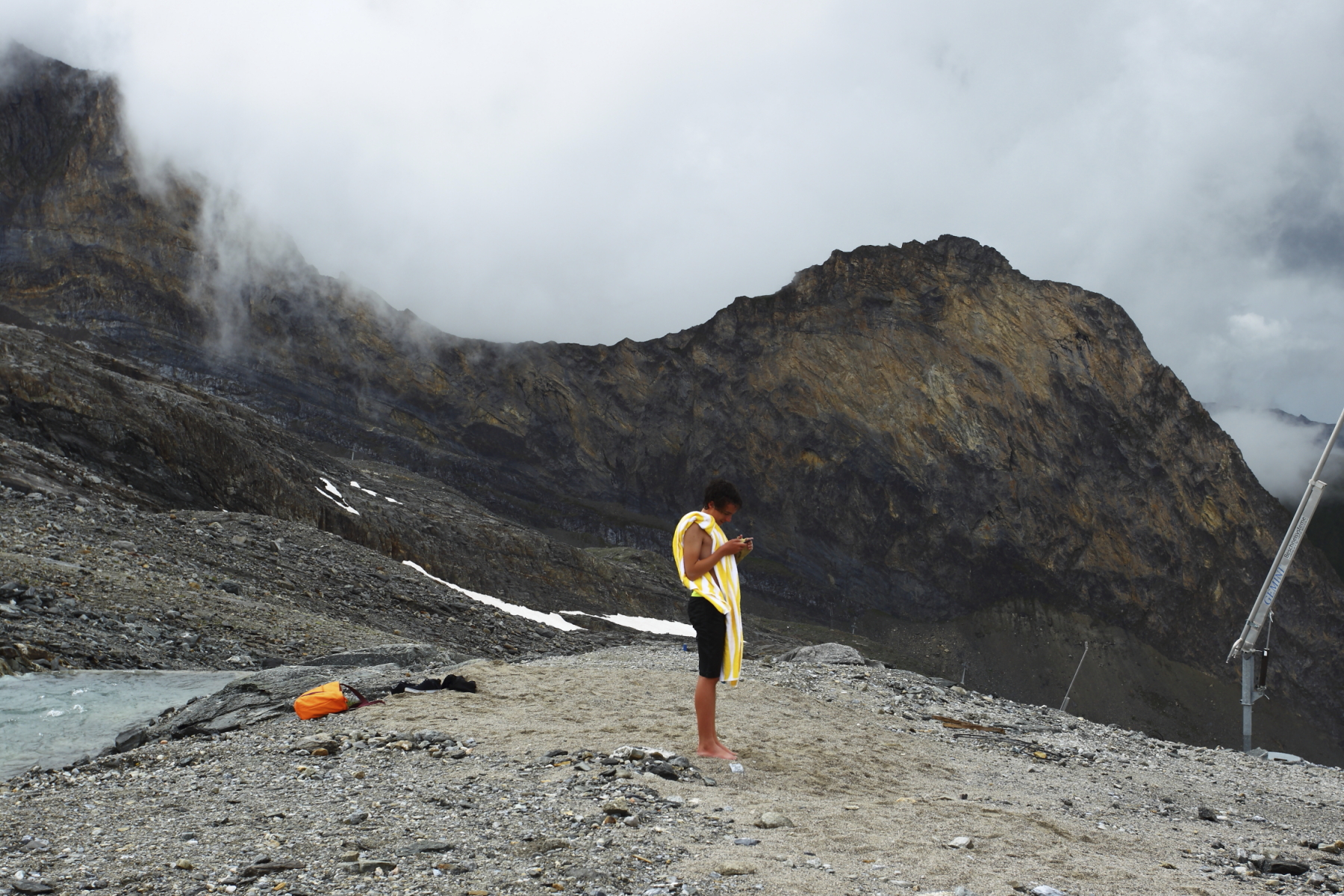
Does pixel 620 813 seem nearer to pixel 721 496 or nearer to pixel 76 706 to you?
pixel 721 496

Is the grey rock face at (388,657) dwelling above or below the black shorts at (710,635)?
below

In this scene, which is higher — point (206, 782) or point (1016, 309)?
point (1016, 309)

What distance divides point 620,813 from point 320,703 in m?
4.79

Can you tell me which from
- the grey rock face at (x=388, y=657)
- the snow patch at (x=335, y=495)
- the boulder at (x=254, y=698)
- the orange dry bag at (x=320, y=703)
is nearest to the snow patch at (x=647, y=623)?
the snow patch at (x=335, y=495)

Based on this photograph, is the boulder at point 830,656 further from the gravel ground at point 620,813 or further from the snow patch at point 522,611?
the snow patch at point 522,611

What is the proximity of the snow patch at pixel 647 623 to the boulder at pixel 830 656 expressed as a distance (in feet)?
134

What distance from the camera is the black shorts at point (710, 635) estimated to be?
721 cm

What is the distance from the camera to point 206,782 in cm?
667

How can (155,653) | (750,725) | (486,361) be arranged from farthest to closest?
(486,361), (155,653), (750,725)

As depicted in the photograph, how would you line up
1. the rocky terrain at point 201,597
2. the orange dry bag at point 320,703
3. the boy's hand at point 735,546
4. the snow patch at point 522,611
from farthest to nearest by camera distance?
the snow patch at point 522,611
the rocky terrain at point 201,597
the orange dry bag at point 320,703
the boy's hand at point 735,546

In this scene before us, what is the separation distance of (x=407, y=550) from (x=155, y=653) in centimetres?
3899

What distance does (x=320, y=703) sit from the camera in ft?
29.2

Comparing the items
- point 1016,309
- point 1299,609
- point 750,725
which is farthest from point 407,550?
point 1299,609

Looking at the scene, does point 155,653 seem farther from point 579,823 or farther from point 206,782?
point 579,823
